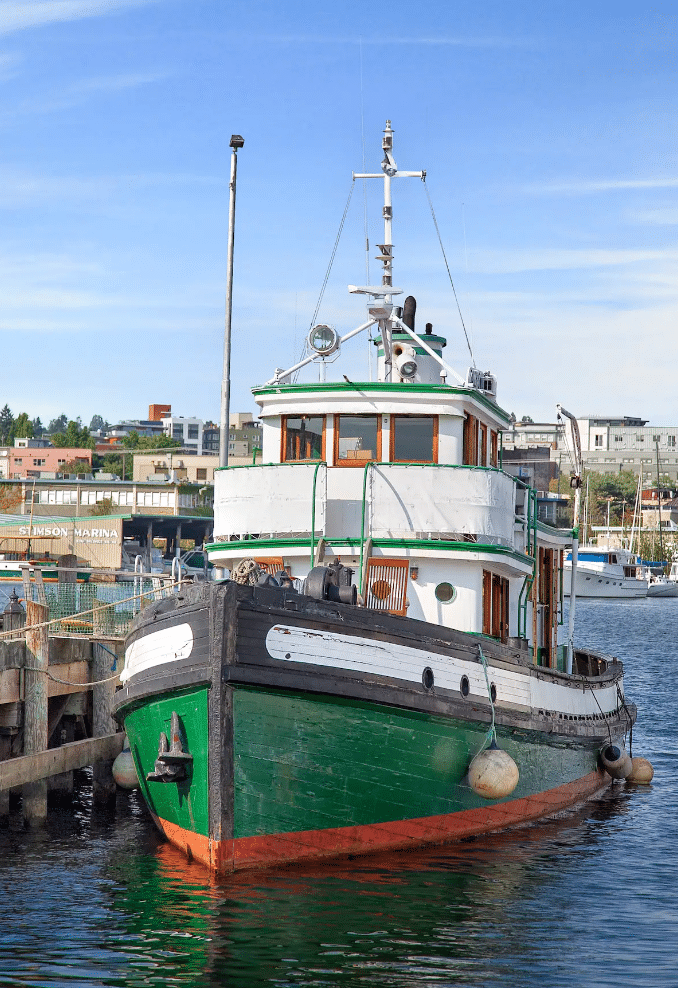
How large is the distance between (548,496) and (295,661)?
1011cm

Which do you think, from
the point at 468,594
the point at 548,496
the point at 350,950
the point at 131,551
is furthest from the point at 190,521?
the point at 350,950

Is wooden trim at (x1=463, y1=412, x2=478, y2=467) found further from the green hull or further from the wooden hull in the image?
the green hull

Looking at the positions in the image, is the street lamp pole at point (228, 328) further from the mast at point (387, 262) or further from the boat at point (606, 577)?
the boat at point (606, 577)

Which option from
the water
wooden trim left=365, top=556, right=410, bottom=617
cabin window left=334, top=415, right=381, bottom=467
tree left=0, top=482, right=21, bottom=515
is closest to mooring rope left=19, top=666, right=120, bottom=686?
the water

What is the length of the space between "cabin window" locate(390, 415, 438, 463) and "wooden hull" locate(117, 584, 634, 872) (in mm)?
3052

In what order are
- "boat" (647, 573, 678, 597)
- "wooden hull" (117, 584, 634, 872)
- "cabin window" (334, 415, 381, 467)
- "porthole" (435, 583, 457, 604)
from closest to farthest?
"wooden hull" (117, 584, 634, 872) < "porthole" (435, 583, 457, 604) < "cabin window" (334, 415, 381, 467) < "boat" (647, 573, 678, 597)

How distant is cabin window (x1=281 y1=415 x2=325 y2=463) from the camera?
17.5 meters

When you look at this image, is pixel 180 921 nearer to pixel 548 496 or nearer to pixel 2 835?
pixel 2 835

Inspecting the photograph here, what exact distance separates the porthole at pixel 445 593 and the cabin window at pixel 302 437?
8.09ft

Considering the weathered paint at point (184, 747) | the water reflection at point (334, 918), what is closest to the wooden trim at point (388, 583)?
the water reflection at point (334, 918)

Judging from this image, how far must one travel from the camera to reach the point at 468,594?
653 inches

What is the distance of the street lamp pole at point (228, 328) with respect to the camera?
74.9 ft

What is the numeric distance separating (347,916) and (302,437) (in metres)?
7.12

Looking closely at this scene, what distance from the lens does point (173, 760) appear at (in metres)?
13.5
